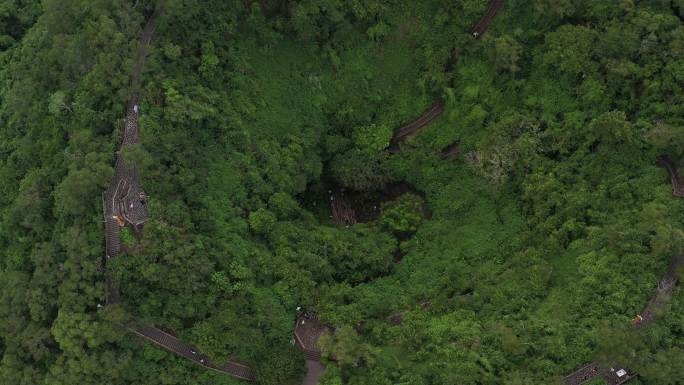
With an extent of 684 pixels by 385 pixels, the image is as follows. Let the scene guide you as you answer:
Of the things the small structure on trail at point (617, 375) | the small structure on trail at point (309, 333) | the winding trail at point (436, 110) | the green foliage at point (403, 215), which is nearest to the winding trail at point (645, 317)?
the small structure on trail at point (617, 375)

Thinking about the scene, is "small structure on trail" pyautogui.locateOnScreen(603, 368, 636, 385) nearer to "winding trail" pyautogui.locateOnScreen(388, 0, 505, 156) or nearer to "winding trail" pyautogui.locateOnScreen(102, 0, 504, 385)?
"winding trail" pyautogui.locateOnScreen(102, 0, 504, 385)

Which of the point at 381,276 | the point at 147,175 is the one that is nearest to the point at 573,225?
the point at 381,276

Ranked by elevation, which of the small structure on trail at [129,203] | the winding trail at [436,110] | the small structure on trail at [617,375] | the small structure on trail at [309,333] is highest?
the winding trail at [436,110]

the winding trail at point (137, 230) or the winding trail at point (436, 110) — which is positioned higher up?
the winding trail at point (436, 110)

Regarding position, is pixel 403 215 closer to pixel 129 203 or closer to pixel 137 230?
pixel 137 230

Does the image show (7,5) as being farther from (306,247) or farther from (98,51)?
(306,247)

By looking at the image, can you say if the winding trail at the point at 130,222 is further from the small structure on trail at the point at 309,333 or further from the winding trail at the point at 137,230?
the small structure on trail at the point at 309,333

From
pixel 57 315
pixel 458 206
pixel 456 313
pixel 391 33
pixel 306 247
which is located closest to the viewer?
pixel 57 315
